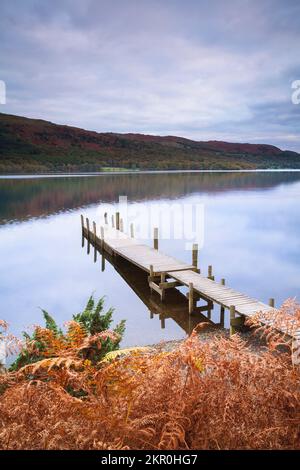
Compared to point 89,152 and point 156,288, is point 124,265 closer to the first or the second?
point 156,288

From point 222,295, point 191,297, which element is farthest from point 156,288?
point 222,295

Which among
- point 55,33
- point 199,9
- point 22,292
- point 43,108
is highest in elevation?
point 43,108

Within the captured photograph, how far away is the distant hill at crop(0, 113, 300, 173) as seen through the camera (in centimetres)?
11212

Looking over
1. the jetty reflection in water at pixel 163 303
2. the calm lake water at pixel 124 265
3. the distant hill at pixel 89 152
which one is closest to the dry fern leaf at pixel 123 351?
the calm lake water at pixel 124 265

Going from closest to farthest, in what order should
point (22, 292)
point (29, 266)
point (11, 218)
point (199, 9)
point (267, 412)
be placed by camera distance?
point (267, 412) < point (199, 9) < point (22, 292) < point (29, 266) < point (11, 218)

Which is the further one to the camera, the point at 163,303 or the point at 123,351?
the point at 163,303

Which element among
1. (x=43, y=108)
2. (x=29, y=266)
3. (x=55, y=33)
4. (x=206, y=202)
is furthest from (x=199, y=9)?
(x=43, y=108)

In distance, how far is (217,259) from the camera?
26.1 meters

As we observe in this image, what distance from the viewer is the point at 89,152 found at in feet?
411

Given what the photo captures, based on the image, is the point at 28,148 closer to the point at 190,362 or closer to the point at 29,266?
the point at 29,266

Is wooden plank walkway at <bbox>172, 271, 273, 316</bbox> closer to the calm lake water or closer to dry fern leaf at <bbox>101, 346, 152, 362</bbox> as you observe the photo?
the calm lake water

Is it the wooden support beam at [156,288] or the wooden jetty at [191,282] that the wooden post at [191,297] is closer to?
the wooden jetty at [191,282]

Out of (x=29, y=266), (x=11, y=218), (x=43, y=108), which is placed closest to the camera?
(x=29, y=266)

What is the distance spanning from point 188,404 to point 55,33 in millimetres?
38474
